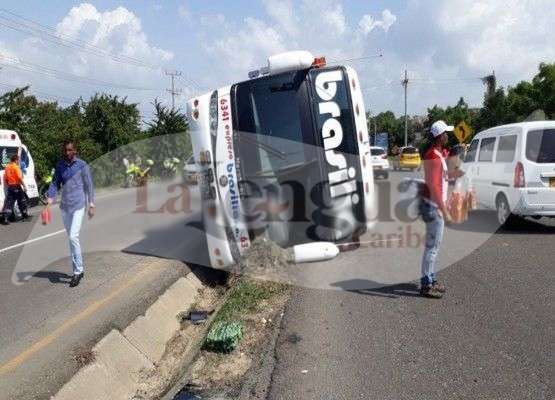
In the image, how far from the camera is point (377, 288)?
273 inches

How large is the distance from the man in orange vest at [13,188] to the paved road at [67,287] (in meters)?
0.97

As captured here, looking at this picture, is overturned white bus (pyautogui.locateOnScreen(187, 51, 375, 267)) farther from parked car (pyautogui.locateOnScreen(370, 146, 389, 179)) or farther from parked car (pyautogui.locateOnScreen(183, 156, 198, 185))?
parked car (pyautogui.locateOnScreen(370, 146, 389, 179))

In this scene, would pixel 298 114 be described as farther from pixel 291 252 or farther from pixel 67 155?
pixel 67 155

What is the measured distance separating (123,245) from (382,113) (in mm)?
94434

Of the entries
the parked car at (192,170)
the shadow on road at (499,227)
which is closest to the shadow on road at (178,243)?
the parked car at (192,170)

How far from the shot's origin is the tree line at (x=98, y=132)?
Result: 25594 mm

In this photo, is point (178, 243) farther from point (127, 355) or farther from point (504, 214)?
point (504, 214)

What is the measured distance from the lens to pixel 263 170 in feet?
22.8

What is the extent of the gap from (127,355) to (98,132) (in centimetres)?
3141

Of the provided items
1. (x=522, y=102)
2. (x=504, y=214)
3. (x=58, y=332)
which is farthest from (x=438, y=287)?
(x=522, y=102)

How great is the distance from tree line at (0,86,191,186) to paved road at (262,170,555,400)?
14.8 metres

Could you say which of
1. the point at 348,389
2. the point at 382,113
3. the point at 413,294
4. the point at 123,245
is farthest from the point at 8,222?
the point at 382,113

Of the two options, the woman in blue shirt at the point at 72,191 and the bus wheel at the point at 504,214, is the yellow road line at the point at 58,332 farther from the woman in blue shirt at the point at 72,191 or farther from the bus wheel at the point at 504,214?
the bus wheel at the point at 504,214

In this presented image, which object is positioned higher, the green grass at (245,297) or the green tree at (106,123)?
the green tree at (106,123)
